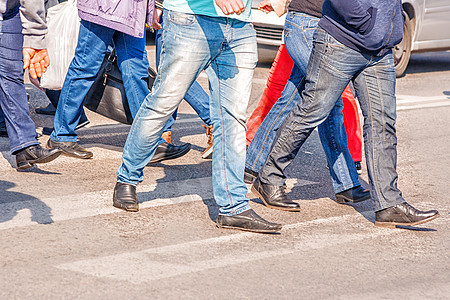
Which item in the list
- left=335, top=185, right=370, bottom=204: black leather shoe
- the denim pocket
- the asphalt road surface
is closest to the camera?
the asphalt road surface

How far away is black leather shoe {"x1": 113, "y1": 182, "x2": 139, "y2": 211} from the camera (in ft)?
15.3

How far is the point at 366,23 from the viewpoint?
4.31 m

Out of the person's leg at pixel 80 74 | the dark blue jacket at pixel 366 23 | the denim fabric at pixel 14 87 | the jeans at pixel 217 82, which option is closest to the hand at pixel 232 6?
the jeans at pixel 217 82

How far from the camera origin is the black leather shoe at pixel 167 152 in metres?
5.92

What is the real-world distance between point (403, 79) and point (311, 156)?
494 cm

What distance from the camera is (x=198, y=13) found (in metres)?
4.19

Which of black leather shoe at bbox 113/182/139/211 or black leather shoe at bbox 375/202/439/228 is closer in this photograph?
black leather shoe at bbox 375/202/439/228

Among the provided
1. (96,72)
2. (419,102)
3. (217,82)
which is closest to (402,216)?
(217,82)

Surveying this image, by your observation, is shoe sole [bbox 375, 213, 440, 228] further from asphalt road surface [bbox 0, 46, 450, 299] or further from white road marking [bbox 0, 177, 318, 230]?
white road marking [bbox 0, 177, 318, 230]

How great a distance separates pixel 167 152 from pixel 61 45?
1.15m

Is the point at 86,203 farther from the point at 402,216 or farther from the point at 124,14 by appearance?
the point at 402,216

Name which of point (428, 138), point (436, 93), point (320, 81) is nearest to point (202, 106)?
point (320, 81)

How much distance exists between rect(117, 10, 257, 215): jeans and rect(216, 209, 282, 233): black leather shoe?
3 cm

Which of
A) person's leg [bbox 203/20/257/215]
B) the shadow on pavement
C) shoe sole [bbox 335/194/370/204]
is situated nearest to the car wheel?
shoe sole [bbox 335/194/370/204]
